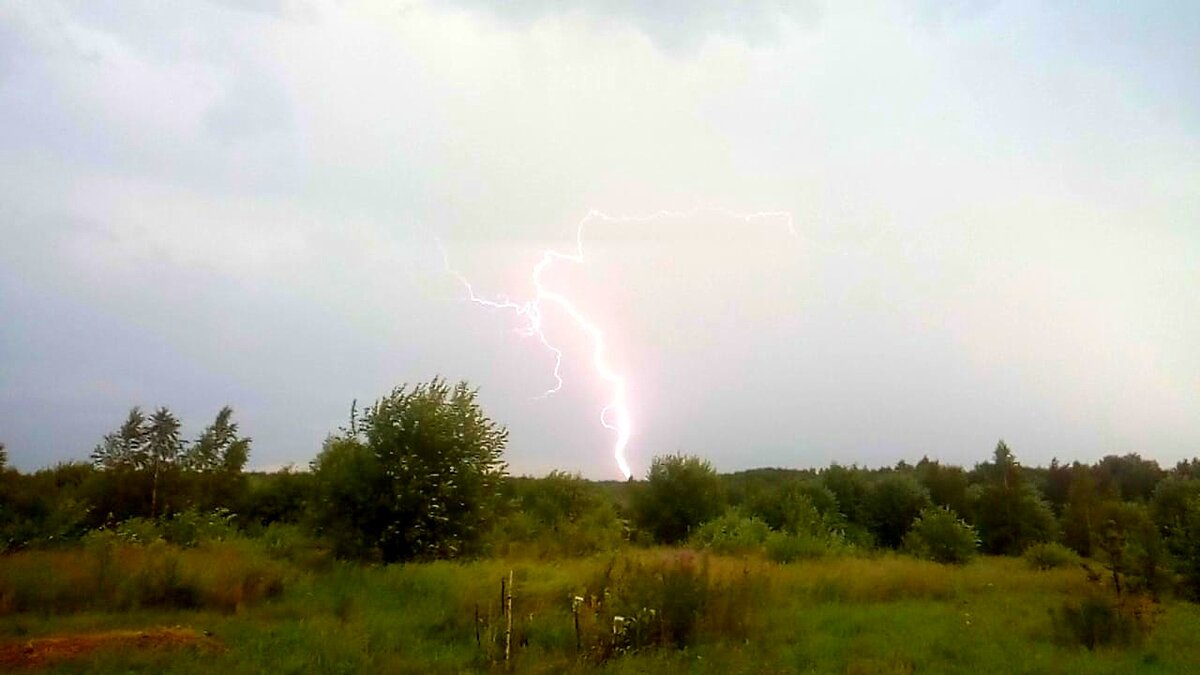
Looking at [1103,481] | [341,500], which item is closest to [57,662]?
[341,500]

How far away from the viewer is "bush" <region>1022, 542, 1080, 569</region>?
27328 millimetres

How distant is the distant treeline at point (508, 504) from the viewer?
20.8 m

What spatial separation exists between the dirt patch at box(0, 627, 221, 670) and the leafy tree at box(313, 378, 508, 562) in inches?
334

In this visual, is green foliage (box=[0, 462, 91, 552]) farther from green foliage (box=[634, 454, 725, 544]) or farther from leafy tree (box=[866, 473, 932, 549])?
leafy tree (box=[866, 473, 932, 549])

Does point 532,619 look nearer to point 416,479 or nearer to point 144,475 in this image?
point 416,479

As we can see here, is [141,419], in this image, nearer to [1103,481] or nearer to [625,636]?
[625,636]

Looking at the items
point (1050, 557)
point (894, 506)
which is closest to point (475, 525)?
point (1050, 557)

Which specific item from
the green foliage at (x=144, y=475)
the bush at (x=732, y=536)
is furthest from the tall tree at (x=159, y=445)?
→ the bush at (x=732, y=536)

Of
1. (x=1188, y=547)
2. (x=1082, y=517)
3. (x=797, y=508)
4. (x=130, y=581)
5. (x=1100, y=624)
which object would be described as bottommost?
(x=1100, y=624)

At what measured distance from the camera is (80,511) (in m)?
22.4

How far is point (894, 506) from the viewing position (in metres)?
43.6

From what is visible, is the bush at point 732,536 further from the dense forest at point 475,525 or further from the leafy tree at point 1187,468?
the leafy tree at point 1187,468

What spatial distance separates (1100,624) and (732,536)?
15.4 m

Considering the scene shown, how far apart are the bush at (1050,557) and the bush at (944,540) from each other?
1.99m
